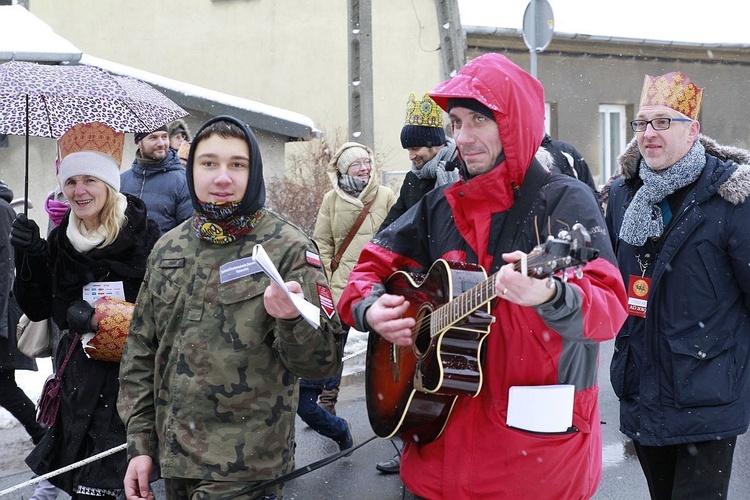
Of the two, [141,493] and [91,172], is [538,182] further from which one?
[91,172]

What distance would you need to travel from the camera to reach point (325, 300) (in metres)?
3.26

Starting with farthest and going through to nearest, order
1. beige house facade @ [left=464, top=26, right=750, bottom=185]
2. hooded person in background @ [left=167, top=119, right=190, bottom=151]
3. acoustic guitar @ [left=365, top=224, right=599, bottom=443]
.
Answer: beige house facade @ [left=464, top=26, right=750, bottom=185], hooded person in background @ [left=167, top=119, right=190, bottom=151], acoustic guitar @ [left=365, top=224, right=599, bottom=443]

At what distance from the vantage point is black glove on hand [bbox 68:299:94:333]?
4.09 m

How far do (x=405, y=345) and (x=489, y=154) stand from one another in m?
0.63

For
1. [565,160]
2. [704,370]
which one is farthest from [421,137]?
[704,370]

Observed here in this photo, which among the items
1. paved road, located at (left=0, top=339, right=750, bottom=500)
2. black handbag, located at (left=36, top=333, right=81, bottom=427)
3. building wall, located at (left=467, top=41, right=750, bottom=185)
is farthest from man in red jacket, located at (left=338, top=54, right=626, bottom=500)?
building wall, located at (left=467, top=41, right=750, bottom=185)

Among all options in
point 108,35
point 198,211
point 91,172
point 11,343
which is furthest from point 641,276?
point 108,35

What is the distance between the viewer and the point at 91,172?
4312 millimetres

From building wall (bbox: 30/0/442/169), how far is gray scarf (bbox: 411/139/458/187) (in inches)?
468

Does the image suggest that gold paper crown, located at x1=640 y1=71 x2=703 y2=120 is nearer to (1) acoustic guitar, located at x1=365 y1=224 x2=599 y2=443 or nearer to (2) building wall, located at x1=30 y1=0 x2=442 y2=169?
(1) acoustic guitar, located at x1=365 y1=224 x2=599 y2=443

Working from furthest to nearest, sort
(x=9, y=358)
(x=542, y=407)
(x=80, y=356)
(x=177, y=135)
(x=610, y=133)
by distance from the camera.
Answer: (x=610, y=133)
(x=177, y=135)
(x=9, y=358)
(x=80, y=356)
(x=542, y=407)

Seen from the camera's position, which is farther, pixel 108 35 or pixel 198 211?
pixel 108 35

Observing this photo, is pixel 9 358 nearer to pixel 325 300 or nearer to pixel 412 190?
pixel 412 190

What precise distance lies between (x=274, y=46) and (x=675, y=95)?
57.6 ft
